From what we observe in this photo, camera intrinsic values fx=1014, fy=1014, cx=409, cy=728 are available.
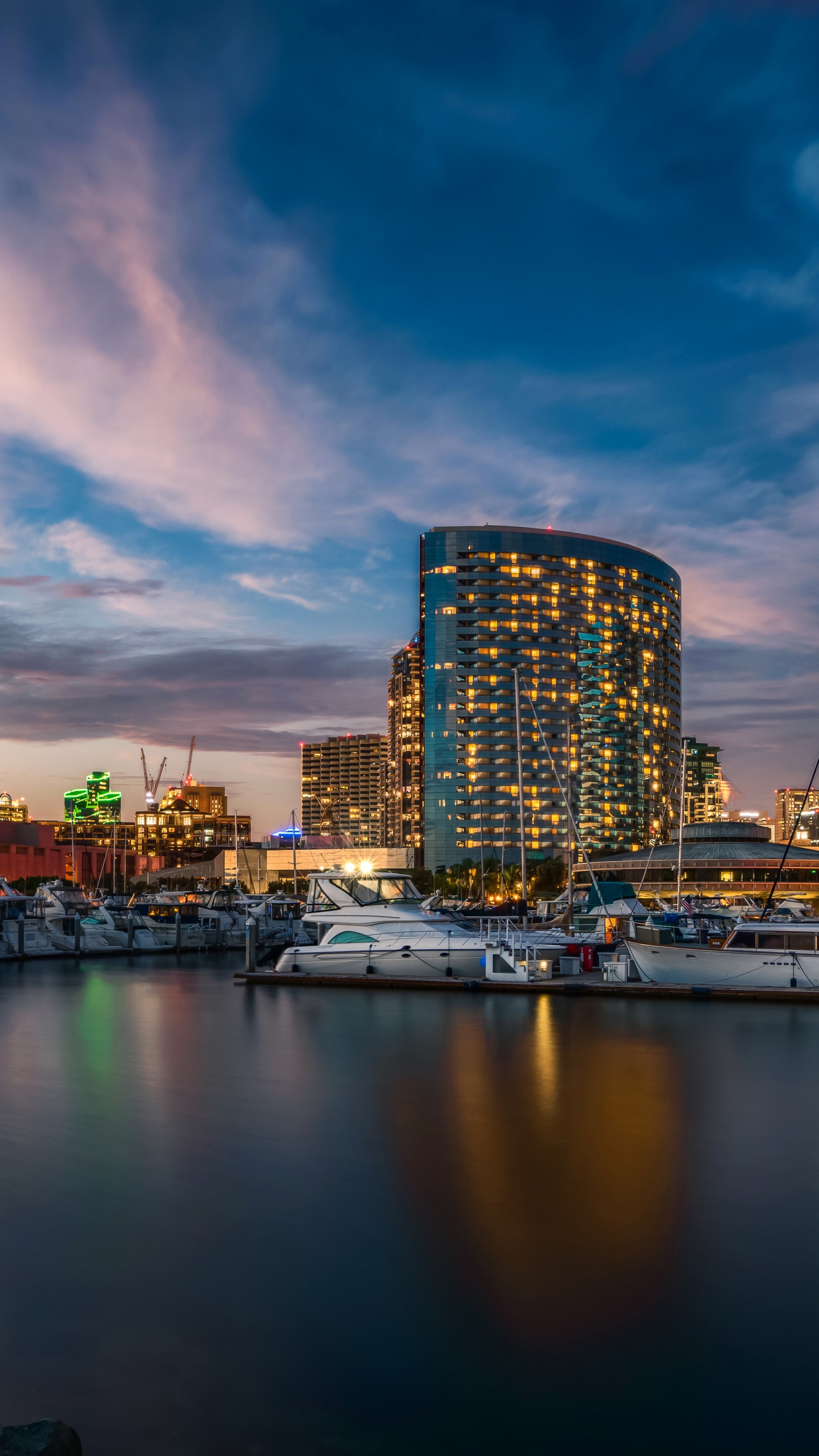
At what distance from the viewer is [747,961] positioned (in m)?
45.3

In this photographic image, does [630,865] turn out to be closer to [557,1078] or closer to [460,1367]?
[557,1078]

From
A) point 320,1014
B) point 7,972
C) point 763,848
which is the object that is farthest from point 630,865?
→ point 320,1014

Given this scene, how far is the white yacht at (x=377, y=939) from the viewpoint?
5194cm

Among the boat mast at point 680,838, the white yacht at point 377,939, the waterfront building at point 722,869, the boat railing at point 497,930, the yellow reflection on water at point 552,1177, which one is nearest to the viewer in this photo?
the yellow reflection on water at point 552,1177

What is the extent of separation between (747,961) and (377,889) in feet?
66.5

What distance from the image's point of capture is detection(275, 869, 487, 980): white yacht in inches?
2045

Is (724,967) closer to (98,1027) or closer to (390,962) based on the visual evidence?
(390,962)

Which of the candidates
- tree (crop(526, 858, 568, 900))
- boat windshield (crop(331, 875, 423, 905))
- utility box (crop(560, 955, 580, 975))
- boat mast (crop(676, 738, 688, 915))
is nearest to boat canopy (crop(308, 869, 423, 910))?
boat windshield (crop(331, 875, 423, 905))

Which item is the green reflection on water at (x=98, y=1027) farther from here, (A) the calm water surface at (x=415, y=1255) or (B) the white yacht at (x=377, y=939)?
(B) the white yacht at (x=377, y=939)

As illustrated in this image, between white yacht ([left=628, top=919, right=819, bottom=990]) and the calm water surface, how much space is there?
1343 centimetres

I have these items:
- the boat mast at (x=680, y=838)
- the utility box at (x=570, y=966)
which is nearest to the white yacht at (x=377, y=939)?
the utility box at (x=570, y=966)

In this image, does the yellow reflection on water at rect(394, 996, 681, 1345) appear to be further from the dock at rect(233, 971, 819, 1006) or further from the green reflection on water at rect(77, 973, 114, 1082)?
the dock at rect(233, 971, 819, 1006)

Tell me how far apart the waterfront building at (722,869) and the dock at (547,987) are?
98282 millimetres

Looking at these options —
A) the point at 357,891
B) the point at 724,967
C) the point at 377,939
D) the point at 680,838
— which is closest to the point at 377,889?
the point at 357,891
